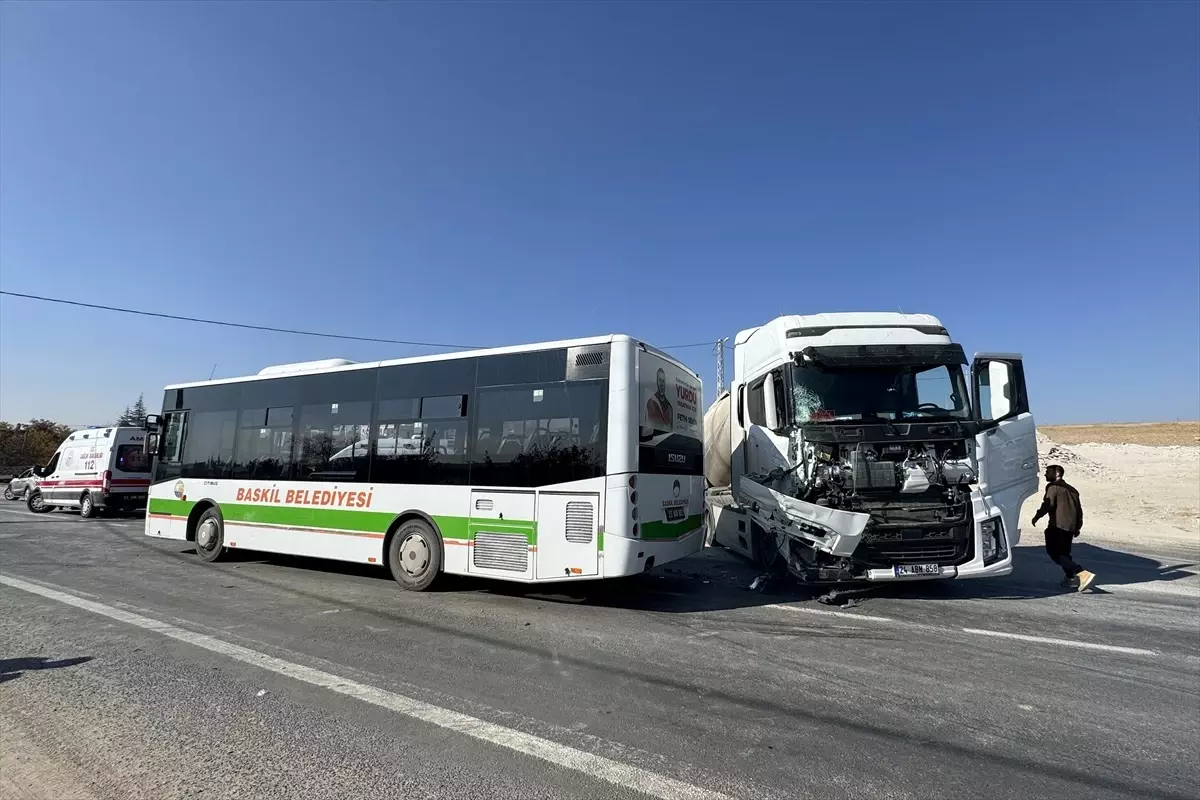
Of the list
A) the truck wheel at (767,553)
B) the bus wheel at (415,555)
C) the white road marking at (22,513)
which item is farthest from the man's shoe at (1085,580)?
the white road marking at (22,513)

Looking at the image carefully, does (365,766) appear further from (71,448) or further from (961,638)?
(71,448)

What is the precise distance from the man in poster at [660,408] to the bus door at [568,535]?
4.22ft

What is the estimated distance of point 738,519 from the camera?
34.8 ft

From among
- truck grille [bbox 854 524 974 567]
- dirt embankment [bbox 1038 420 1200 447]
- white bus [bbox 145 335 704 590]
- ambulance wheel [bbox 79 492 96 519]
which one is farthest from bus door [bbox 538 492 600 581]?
dirt embankment [bbox 1038 420 1200 447]

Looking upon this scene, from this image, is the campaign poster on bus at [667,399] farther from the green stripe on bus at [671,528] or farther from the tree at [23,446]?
the tree at [23,446]

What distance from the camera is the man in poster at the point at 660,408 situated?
299 inches

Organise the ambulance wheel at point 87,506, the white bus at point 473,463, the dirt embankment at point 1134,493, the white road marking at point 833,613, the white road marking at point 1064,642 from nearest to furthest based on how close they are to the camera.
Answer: the white road marking at point 1064,642 < the white road marking at point 833,613 < the white bus at point 473,463 < the dirt embankment at point 1134,493 < the ambulance wheel at point 87,506

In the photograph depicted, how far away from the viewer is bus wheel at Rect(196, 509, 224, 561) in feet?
35.7

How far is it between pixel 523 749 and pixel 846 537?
192 inches

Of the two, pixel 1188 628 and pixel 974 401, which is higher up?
pixel 974 401

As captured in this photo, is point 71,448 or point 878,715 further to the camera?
point 71,448

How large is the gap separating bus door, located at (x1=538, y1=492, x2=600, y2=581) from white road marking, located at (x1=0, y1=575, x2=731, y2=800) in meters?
2.83

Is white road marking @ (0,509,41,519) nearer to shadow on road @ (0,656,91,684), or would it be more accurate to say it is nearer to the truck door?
shadow on road @ (0,656,91,684)

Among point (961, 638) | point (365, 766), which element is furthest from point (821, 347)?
point (365, 766)
